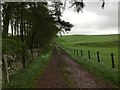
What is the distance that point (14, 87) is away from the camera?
34.5 feet

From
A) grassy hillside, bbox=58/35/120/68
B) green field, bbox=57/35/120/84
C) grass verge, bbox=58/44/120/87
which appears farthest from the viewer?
grassy hillside, bbox=58/35/120/68

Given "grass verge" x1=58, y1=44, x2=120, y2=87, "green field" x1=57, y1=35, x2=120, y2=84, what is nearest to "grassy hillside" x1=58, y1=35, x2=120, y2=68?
"green field" x1=57, y1=35, x2=120, y2=84

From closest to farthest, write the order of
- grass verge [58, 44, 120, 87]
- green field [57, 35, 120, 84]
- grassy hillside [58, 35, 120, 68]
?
grass verge [58, 44, 120, 87] → green field [57, 35, 120, 84] → grassy hillside [58, 35, 120, 68]

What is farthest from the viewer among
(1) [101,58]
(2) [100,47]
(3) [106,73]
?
(2) [100,47]

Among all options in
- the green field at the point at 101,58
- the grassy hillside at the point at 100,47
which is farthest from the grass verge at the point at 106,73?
the grassy hillside at the point at 100,47

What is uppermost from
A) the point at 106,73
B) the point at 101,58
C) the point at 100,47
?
the point at 106,73

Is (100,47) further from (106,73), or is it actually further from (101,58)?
(106,73)

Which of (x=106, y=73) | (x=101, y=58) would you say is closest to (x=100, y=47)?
(x=101, y=58)

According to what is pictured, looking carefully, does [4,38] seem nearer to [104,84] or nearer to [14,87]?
[14,87]

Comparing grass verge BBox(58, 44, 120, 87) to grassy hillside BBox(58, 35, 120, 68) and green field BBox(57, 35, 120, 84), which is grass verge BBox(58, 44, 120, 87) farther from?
grassy hillside BBox(58, 35, 120, 68)

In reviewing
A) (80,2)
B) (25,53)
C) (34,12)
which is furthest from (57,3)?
(34,12)

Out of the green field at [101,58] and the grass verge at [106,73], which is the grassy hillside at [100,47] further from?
the grass verge at [106,73]

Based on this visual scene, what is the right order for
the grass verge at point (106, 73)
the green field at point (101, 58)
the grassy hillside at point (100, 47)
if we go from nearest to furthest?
1. the grass verge at point (106, 73)
2. the green field at point (101, 58)
3. the grassy hillside at point (100, 47)

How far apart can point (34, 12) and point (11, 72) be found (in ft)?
26.5
